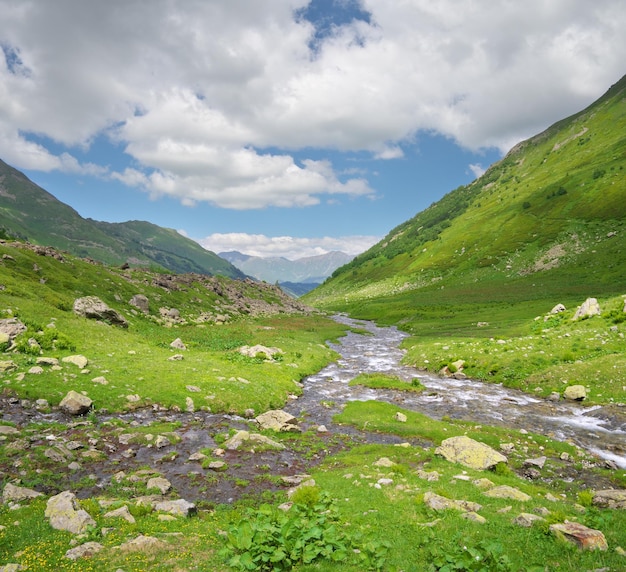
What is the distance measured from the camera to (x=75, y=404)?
26172 mm

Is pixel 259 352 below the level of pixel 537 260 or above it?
below

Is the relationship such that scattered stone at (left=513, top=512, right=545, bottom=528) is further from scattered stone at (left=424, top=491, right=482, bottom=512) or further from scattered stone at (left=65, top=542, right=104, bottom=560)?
scattered stone at (left=65, top=542, right=104, bottom=560)

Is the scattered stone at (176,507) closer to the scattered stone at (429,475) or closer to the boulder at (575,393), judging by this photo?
the scattered stone at (429,475)

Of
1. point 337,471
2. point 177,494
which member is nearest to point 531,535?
Answer: point 337,471

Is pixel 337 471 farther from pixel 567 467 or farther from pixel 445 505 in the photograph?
pixel 567 467

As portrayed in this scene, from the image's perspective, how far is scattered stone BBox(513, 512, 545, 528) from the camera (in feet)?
41.0

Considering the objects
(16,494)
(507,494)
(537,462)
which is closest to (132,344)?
(16,494)

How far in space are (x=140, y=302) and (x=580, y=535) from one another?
73597 mm

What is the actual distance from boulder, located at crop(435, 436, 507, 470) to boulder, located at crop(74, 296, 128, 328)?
48.1 metres

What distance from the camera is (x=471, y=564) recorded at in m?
9.95

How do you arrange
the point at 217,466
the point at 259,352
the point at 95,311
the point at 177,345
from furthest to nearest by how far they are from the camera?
the point at 95,311, the point at 177,345, the point at 259,352, the point at 217,466

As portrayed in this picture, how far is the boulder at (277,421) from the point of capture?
Answer: 28411mm

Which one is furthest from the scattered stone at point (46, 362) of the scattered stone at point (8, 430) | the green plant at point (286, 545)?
the green plant at point (286, 545)

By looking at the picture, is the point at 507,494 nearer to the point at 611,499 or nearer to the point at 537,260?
the point at 611,499
